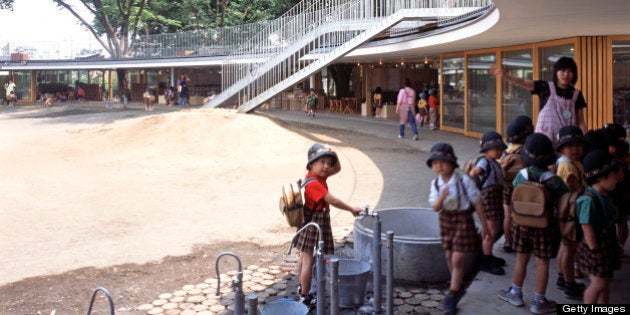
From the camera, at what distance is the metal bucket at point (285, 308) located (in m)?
4.79

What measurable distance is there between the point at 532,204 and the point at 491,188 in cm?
121

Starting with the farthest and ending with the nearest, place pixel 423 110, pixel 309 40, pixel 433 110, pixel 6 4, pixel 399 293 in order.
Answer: pixel 6 4, pixel 423 110, pixel 433 110, pixel 309 40, pixel 399 293

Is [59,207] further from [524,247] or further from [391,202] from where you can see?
[524,247]

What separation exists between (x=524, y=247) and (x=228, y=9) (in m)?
39.4

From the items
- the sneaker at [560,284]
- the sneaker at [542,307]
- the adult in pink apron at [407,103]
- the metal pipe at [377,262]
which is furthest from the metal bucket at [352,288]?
the adult in pink apron at [407,103]

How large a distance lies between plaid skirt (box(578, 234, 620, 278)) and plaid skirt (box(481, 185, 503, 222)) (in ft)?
4.92

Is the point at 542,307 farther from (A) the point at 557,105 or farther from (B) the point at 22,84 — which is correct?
(B) the point at 22,84

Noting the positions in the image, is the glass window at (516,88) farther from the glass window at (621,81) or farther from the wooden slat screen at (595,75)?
the glass window at (621,81)

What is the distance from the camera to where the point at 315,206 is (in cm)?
544

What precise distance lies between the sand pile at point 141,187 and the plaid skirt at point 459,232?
3.46m

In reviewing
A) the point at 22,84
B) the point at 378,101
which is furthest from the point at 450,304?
the point at 22,84

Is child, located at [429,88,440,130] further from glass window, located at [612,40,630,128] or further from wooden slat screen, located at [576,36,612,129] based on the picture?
glass window, located at [612,40,630,128]

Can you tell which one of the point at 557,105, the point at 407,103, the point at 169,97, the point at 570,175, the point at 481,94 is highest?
the point at 169,97

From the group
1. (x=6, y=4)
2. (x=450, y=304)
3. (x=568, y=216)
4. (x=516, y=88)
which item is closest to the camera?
(x=568, y=216)
